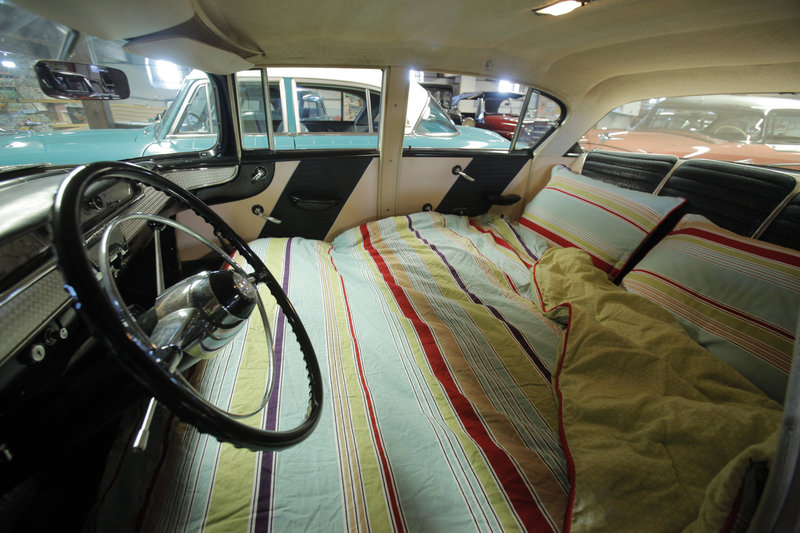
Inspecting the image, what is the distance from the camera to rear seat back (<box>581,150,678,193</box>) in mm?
1783

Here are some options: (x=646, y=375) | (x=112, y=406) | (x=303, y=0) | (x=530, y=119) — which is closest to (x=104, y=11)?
(x=303, y=0)

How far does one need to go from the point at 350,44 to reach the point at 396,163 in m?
0.71

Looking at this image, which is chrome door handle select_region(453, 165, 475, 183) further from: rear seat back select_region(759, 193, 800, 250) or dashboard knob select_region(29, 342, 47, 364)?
dashboard knob select_region(29, 342, 47, 364)

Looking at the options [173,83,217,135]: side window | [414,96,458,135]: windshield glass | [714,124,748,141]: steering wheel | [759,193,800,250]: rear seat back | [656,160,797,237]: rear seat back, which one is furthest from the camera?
[414,96,458,135]: windshield glass

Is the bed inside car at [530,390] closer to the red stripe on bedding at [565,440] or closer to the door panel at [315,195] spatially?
the red stripe on bedding at [565,440]

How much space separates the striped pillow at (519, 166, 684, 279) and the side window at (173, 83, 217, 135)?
2031mm

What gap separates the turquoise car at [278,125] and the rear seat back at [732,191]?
3.94ft

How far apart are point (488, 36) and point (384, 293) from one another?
1.36m

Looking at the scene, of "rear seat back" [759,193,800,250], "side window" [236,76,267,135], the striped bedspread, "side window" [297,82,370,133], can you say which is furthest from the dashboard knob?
"side window" [297,82,370,133]

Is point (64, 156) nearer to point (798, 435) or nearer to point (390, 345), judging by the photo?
point (390, 345)

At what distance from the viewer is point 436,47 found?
1718 millimetres

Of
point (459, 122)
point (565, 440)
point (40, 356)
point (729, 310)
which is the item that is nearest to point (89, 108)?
point (40, 356)

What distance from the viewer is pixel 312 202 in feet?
6.56

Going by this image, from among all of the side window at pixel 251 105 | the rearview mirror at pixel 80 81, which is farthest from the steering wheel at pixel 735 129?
the rearview mirror at pixel 80 81
